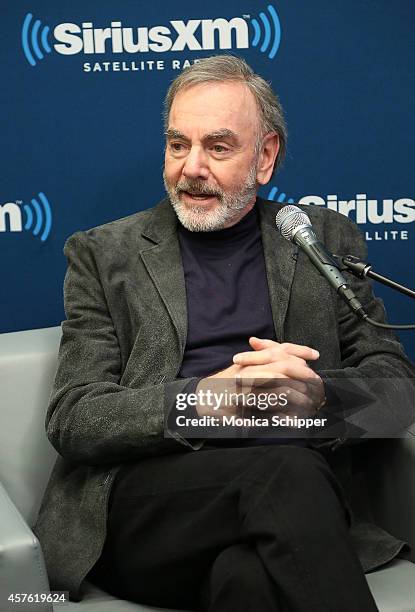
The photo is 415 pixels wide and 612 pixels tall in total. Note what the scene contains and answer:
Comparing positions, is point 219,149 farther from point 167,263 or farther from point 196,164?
point 167,263

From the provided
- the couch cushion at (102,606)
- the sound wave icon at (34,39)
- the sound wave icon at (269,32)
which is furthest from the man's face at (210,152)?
the couch cushion at (102,606)

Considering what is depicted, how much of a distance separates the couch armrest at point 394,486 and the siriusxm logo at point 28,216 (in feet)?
3.55

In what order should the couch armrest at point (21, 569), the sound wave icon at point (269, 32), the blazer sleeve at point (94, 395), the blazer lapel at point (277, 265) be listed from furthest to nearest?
the sound wave icon at point (269, 32)
the blazer lapel at point (277, 265)
the blazer sleeve at point (94, 395)
the couch armrest at point (21, 569)

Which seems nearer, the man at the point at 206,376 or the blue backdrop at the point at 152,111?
the man at the point at 206,376

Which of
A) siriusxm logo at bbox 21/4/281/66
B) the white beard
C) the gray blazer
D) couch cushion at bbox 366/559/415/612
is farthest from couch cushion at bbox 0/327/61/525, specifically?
siriusxm logo at bbox 21/4/281/66

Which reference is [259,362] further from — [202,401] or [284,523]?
[284,523]

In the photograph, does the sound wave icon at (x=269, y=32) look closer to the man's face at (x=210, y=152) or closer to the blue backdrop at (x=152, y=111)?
the blue backdrop at (x=152, y=111)

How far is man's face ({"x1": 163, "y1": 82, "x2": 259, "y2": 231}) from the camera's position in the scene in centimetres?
220

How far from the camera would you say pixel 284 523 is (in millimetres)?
1681

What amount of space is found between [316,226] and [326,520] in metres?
0.79

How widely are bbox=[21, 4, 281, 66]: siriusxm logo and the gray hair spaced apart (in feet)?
1.11

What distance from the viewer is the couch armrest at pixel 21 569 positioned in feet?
5.45

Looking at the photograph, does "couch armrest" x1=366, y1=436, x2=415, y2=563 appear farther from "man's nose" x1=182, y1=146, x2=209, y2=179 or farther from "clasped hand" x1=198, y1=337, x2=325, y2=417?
"man's nose" x1=182, y1=146, x2=209, y2=179

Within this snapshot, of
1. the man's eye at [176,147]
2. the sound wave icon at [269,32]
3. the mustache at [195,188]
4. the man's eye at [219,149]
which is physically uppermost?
the sound wave icon at [269,32]
